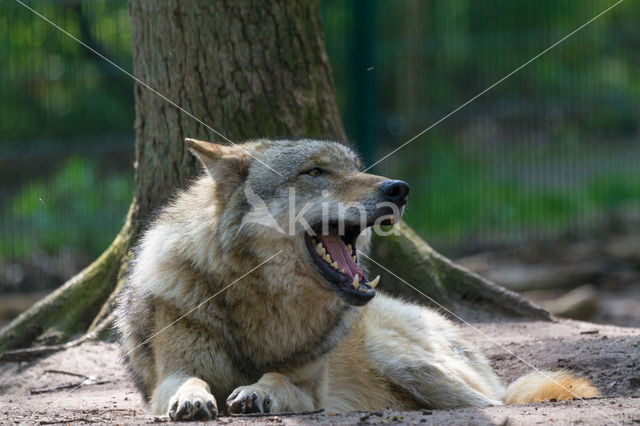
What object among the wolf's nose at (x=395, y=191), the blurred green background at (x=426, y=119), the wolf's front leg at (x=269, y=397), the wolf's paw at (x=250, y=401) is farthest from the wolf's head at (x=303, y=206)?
the blurred green background at (x=426, y=119)

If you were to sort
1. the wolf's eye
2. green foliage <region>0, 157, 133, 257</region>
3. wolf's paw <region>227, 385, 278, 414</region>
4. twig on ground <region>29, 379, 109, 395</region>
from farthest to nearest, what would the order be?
green foliage <region>0, 157, 133, 257</region> → twig on ground <region>29, 379, 109, 395</region> → the wolf's eye → wolf's paw <region>227, 385, 278, 414</region>

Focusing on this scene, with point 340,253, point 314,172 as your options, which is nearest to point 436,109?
point 314,172

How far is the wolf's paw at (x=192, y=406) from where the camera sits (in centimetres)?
370

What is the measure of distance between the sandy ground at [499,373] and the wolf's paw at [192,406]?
0.22 ft

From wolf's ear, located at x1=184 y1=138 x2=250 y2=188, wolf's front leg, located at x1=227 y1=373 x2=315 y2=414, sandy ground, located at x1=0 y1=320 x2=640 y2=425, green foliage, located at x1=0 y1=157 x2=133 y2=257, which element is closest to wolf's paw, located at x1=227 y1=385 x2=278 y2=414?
wolf's front leg, located at x1=227 y1=373 x2=315 y2=414

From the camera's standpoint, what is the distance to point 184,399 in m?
3.74

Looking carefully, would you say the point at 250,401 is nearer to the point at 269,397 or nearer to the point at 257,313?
the point at 269,397

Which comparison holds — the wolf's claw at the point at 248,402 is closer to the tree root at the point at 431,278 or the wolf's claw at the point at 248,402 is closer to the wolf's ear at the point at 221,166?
the wolf's ear at the point at 221,166

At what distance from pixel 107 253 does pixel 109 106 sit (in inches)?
138

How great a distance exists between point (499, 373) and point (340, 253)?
1.80m

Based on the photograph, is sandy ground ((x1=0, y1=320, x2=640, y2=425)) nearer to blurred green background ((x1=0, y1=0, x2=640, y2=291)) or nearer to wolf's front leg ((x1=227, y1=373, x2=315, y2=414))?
wolf's front leg ((x1=227, y1=373, x2=315, y2=414))

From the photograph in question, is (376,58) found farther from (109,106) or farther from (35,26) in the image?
(35,26)

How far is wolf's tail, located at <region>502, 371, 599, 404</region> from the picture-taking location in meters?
4.54

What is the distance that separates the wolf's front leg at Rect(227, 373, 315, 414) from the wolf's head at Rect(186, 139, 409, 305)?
543mm
